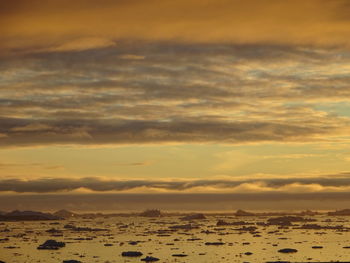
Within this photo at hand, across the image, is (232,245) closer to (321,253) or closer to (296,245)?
(296,245)

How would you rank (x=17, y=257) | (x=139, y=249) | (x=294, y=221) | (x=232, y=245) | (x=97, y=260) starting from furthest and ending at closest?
(x=294, y=221) → (x=232, y=245) → (x=139, y=249) → (x=17, y=257) → (x=97, y=260)

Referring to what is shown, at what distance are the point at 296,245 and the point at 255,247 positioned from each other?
6.52 metres

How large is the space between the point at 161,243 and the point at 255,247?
50.0ft

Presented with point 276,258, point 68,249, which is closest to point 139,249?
point 68,249

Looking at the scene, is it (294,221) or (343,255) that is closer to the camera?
(343,255)

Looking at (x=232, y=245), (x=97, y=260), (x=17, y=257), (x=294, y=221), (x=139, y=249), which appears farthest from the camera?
(x=294, y=221)

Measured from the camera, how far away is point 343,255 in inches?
2980

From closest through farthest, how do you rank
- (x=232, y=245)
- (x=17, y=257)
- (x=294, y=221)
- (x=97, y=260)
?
(x=97, y=260)
(x=17, y=257)
(x=232, y=245)
(x=294, y=221)

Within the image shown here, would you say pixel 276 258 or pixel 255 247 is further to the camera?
pixel 255 247

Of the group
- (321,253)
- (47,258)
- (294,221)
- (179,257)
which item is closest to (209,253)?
(179,257)

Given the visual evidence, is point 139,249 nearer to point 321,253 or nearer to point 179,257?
point 179,257

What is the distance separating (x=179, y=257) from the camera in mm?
74438

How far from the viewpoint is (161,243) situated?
317 feet

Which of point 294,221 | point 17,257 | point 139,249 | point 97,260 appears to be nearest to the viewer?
point 97,260
